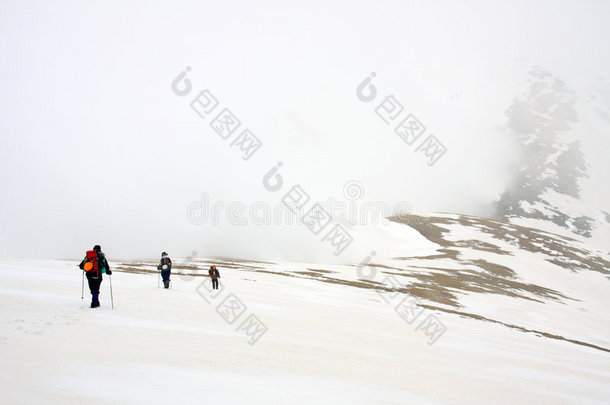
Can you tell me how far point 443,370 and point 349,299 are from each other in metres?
17.5

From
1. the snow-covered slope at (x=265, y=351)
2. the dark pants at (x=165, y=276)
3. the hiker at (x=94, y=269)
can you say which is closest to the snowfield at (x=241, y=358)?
the snow-covered slope at (x=265, y=351)

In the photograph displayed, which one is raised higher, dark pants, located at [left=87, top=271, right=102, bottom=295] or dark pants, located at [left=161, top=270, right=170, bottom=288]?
dark pants, located at [left=87, top=271, right=102, bottom=295]

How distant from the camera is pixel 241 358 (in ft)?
39.2

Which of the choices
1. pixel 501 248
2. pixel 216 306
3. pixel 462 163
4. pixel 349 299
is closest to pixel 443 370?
pixel 216 306

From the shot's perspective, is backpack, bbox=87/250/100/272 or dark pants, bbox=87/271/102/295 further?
backpack, bbox=87/250/100/272

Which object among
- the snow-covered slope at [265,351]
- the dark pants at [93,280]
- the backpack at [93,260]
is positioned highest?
the backpack at [93,260]

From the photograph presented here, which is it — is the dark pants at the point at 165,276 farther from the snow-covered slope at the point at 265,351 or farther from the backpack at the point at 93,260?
the backpack at the point at 93,260

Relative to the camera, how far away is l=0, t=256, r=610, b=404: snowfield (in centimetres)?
866

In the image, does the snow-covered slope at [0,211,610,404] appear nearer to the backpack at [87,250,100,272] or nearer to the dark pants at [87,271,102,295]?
the dark pants at [87,271,102,295]

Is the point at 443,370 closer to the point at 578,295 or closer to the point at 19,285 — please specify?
the point at 19,285

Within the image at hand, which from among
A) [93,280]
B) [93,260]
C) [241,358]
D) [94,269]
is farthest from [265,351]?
[93,260]

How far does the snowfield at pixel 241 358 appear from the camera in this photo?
8.66 m

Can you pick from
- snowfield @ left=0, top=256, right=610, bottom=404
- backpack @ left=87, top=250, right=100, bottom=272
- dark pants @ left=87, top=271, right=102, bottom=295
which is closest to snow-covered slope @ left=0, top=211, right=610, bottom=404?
snowfield @ left=0, top=256, right=610, bottom=404

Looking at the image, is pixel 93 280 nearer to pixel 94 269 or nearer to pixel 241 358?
pixel 94 269
